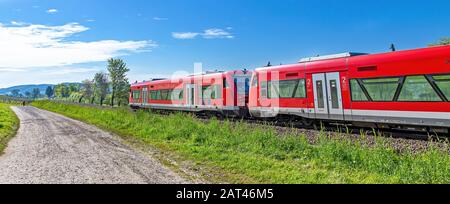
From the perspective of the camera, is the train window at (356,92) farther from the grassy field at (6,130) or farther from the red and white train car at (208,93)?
the grassy field at (6,130)

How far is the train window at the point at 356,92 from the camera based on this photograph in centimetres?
1303

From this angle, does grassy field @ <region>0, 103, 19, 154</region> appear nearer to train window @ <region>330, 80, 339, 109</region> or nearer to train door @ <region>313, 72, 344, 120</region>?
train door @ <region>313, 72, 344, 120</region>

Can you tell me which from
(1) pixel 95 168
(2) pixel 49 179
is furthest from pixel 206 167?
(2) pixel 49 179

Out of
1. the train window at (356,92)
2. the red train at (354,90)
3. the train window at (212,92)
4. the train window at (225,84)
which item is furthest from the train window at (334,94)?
the train window at (212,92)

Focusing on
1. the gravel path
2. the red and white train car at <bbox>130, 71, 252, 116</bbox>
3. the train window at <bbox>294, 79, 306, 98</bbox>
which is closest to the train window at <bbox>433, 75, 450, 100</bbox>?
the train window at <bbox>294, 79, 306, 98</bbox>

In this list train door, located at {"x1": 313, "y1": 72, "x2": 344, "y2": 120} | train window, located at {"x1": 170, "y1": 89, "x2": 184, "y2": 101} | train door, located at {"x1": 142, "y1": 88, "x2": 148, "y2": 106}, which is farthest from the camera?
train door, located at {"x1": 142, "y1": 88, "x2": 148, "y2": 106}

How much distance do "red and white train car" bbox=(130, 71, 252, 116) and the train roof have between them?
3563mm

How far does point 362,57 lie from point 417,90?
2.61 metres

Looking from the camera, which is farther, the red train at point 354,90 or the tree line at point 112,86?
the tree line at point 112,86

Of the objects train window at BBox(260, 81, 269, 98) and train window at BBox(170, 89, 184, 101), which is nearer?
train window at BBox(260, 81, 269, 98)

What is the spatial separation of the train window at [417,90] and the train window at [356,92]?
1482mm

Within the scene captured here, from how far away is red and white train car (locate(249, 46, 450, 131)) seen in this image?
1083 centimetres
